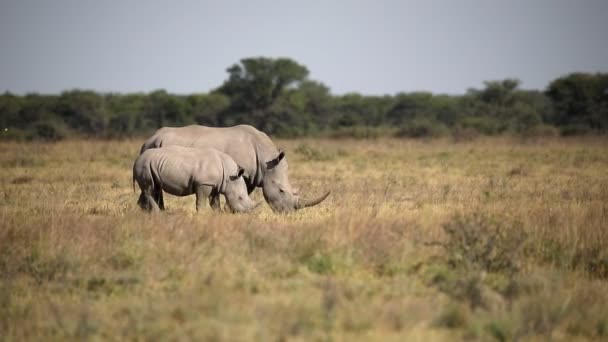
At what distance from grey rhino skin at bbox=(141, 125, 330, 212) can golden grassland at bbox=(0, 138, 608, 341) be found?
449 millimetres

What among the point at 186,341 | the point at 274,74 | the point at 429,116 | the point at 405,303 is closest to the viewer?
the point at 186,341

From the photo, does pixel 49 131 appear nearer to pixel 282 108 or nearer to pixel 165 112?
pixel 282 108

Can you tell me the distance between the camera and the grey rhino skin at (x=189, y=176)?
31.0 feet

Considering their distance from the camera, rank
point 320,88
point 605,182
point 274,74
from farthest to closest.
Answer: point 320,88 → point 274,74 → point 605,182

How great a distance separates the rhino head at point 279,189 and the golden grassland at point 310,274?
296mm

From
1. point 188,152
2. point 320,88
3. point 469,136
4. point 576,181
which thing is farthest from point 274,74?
point 188,152

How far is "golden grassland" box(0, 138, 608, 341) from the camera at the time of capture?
5188 mm

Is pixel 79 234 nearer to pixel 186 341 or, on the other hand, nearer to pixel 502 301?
pixel 186 341

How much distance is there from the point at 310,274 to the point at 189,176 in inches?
139

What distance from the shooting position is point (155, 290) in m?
6.08

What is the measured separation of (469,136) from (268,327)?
24.9m

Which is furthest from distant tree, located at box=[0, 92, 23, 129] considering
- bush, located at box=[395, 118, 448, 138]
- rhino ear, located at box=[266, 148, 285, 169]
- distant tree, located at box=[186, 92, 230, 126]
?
rhino ear, located at box=[266, 148, 285, 169]

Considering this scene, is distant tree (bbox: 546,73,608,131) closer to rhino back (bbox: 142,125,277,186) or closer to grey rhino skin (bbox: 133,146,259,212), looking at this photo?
rhino back (bbox: 142,125,277,186)

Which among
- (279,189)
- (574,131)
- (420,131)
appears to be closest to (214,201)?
(279,189)
